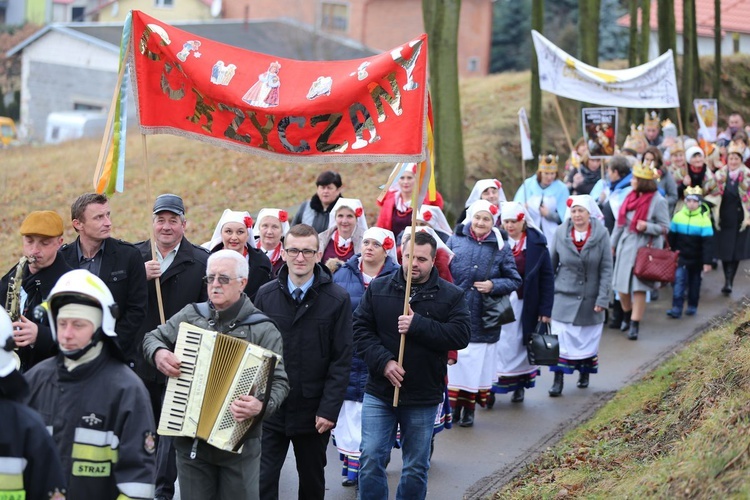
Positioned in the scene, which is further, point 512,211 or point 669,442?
point 512,211

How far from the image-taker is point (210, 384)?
233 inches

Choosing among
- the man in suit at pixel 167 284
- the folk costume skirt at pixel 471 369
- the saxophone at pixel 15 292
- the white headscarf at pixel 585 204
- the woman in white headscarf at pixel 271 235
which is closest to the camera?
the saxophone at pixel 15 292

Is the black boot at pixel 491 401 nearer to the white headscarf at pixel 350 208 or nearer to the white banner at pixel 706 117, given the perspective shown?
the white headscarf at pixel 350 208

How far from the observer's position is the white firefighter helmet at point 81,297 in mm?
4898

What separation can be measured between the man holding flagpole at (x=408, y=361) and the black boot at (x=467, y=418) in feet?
9.95

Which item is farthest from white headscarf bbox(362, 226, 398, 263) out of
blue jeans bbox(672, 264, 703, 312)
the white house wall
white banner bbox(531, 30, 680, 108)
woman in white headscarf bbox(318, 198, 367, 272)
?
the white house wall

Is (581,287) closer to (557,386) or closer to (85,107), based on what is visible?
(557,386)

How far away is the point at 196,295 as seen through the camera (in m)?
8.05

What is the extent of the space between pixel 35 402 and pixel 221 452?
136 cm

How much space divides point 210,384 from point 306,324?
125 cm

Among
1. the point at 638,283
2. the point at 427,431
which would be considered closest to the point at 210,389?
the point at 427,431

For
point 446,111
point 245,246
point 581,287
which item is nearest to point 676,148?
point 446,111

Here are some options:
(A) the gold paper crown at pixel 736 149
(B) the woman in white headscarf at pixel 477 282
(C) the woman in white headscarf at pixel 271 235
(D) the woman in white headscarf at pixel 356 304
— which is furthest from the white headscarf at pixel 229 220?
(A) the gold paper crown at pixel 736 149

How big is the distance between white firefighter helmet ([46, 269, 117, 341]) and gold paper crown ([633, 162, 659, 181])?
1008 centimetres
